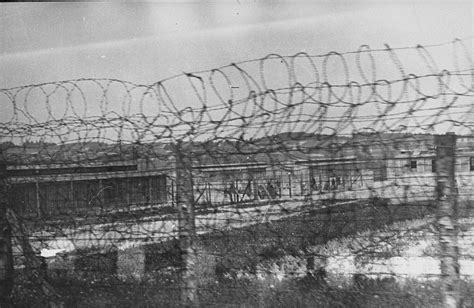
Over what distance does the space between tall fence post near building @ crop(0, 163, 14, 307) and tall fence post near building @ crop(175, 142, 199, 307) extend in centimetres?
181

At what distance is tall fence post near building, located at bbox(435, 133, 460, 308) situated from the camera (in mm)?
3658

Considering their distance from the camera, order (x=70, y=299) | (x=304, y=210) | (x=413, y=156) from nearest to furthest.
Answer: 1. (x=413, y=156)
2. (x=304, y=210)
3. (x=70, y=299)

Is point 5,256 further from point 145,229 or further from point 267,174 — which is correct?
point 267,174

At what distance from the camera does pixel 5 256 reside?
493 centimetres

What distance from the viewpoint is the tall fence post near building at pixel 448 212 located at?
3.66 m

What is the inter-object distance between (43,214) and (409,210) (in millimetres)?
3214

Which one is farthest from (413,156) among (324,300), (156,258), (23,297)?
(23,297)

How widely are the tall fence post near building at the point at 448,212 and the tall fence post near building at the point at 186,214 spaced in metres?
1.81

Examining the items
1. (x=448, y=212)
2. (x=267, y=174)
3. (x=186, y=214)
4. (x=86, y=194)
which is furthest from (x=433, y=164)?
(x=86, y=194)

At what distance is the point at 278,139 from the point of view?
403 cm

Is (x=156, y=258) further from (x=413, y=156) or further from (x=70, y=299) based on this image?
(x=413, y=156)

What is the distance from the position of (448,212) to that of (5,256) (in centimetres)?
382

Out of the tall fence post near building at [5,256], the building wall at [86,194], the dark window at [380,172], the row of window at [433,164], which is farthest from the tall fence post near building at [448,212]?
the tall fence post near building at [5,256]

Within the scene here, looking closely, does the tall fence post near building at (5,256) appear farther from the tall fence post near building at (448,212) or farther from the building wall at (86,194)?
the tall fence post near building at (448,212)
